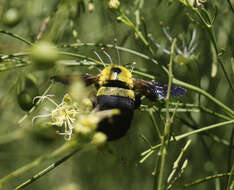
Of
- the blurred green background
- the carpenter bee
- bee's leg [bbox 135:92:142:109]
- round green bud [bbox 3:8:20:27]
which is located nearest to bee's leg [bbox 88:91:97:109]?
the carpenter bee

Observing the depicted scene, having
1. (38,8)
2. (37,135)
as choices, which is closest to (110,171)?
(38,8)

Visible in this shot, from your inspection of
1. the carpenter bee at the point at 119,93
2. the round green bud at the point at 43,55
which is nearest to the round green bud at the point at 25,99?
the carpenter bee at the point at 119,93

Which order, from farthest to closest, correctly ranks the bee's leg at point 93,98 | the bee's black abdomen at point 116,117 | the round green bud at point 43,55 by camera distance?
the bee's leg at point 93,98 → the bee's black abdomen at point 116,117 → the round green bud at point 43,55

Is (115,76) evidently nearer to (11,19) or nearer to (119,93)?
(119,93)

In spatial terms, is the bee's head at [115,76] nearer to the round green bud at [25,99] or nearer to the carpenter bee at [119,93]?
the carpenter bee at [119,93]

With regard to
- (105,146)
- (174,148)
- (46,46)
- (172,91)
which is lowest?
(174,148)

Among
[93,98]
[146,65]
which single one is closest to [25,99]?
[93,98]

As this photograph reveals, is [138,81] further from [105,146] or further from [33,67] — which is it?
[33,67]

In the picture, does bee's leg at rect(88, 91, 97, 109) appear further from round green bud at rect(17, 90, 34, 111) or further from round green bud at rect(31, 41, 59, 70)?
round green bud at rect(31, 41, 59, 70)
